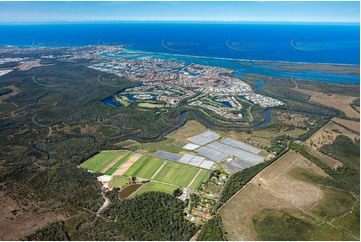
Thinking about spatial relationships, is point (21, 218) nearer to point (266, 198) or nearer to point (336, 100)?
point (266, 198)

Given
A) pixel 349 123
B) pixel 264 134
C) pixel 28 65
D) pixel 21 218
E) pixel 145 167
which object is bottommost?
pixel 21 218

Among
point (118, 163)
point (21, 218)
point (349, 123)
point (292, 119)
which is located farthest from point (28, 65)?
point (349, 123)

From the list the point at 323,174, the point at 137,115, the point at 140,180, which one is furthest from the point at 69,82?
the point at 323,174

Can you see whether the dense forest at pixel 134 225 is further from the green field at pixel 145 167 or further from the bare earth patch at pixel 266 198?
the green field at pixel 145 167

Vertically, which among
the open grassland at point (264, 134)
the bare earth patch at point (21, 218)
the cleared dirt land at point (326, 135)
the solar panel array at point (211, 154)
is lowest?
the bare earth patch at point (21, 218)

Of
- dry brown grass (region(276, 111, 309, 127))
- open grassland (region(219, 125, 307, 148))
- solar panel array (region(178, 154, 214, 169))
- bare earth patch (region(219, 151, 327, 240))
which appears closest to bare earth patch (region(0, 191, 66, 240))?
solar panel array (region(178, 154, 214, 169))

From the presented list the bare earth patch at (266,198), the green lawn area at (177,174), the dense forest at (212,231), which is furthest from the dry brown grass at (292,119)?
the dense forest at (212,231)

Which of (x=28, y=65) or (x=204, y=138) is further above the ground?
(x=28, y=65)
